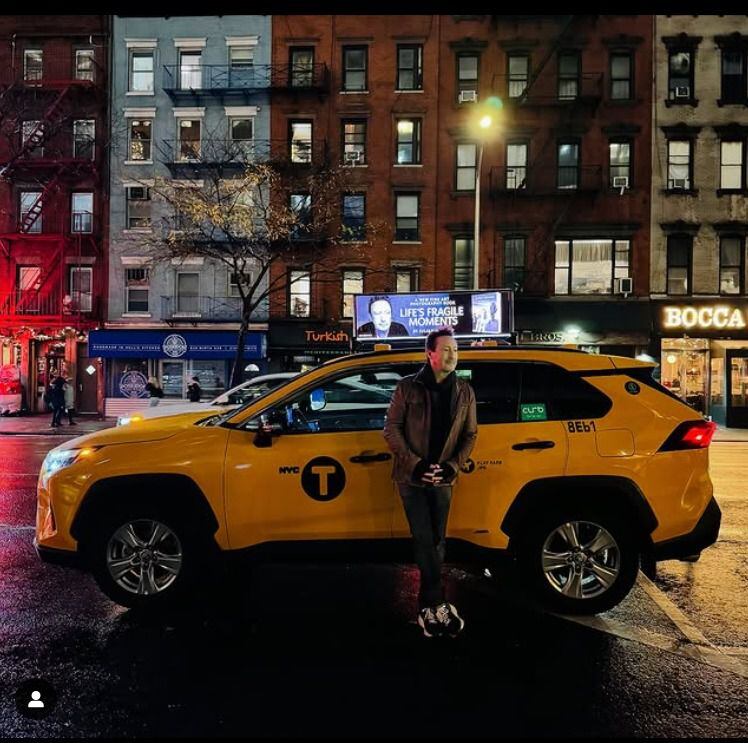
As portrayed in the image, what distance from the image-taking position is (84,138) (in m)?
28.1

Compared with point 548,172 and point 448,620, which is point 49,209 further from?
point 448,620

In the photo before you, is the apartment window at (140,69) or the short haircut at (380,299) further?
the apartment window at (140,69)

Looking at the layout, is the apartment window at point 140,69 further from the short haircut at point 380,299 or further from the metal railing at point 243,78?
the short haircut at point 380,299

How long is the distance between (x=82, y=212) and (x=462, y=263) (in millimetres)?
16429

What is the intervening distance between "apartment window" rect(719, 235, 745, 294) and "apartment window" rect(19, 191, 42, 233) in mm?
28414

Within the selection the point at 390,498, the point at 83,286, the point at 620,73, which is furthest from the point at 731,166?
the point at 83,286

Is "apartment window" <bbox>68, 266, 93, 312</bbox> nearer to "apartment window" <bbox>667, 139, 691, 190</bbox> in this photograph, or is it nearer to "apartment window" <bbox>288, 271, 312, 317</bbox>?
"apartment window" <bbox>288, 271, 312, 317</bbox>

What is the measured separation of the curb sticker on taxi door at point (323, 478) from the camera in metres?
4.73

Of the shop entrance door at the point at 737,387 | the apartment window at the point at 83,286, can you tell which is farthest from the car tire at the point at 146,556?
the apartment window at the point at 83,286

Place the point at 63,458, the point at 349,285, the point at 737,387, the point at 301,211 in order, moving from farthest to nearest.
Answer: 1. the point at 349,285
2. the point at 301,211
3. the point at 737,387
4. the point at 63,458

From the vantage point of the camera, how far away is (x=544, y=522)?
4773 mm

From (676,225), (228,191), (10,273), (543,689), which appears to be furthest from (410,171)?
(543,689)

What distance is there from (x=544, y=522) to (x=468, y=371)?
1254 millimetres

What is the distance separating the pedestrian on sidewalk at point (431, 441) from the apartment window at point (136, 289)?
2563 centimetres
